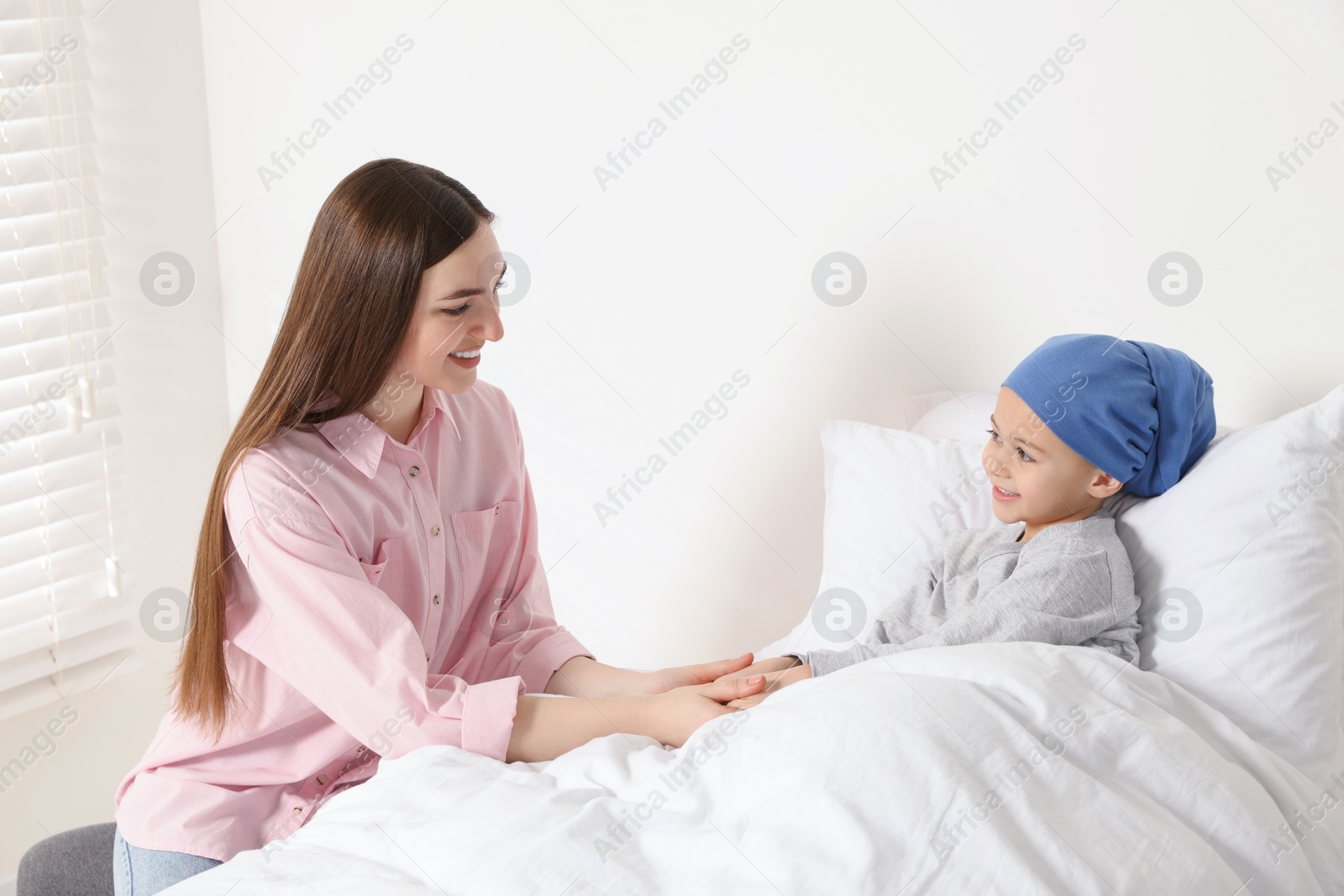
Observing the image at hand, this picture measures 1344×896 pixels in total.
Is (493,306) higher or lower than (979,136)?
lower

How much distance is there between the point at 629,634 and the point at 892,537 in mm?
737

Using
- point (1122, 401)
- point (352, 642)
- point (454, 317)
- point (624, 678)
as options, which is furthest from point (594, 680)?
point (1122, 401)

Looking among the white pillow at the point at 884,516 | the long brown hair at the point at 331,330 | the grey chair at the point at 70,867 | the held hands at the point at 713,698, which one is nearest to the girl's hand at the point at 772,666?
the held hands at the point at 713,698

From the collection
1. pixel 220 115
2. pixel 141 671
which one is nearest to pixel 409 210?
pixel 220 115

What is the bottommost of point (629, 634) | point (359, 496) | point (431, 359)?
point (629, 634)

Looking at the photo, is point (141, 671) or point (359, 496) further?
point (141, 671)

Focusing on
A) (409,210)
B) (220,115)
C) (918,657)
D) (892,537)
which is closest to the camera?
(918,657)

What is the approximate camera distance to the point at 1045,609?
120 cm

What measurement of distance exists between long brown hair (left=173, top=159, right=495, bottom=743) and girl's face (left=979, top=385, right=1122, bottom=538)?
0.66 metres

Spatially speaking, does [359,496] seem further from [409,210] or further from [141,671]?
[141,671]

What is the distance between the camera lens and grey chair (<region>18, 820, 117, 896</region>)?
1.35 meters

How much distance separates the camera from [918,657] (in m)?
1.09

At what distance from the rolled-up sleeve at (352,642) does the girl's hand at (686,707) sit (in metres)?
0.16

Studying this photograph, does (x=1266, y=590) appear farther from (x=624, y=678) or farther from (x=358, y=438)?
(x=358, y=438)
